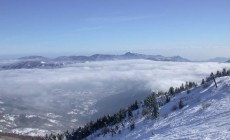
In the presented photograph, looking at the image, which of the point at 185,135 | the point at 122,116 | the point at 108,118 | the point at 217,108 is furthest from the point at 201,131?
the point at 108,118

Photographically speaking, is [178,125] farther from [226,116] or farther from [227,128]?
[227,128]

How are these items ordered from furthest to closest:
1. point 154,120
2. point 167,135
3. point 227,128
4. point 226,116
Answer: point 154,120, point 226,116, point 167,135, point 227,128

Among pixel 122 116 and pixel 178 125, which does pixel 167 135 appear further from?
pixel 122 116

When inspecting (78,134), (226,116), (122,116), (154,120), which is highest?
(226,116)

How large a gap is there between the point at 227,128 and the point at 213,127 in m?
2.34

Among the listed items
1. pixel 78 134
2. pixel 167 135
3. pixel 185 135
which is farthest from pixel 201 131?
pixel 78 134

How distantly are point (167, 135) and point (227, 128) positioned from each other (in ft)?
22.2

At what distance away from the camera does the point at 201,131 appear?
121 ft

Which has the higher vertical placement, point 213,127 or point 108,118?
point 213,127

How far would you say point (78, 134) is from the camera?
114375 mm

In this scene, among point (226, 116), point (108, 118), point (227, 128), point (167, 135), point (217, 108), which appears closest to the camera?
point (227, 128)

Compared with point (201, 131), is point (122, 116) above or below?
below

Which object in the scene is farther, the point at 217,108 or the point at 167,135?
the point at 217,108

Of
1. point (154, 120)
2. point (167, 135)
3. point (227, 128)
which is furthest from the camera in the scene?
point (154, 120)
